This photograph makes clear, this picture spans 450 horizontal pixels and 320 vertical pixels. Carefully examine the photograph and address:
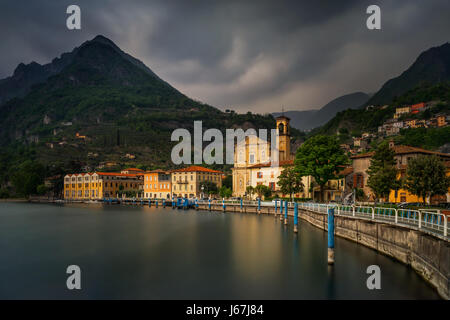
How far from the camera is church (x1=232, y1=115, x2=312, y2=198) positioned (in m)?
70.4

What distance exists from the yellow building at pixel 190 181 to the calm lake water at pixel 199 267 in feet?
153

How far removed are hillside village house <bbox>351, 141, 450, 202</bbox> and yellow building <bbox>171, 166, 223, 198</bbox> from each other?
41.8 meters

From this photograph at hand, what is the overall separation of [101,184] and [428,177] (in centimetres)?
9136

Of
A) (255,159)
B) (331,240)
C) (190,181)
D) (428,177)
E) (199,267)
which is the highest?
(255,159)

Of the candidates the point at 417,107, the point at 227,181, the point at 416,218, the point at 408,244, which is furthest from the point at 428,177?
the point at 417,107

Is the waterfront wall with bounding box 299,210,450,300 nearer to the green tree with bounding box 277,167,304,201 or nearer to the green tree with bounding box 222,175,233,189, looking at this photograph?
the green tree with bounding box 277,167,304,201

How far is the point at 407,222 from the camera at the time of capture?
18781 mm

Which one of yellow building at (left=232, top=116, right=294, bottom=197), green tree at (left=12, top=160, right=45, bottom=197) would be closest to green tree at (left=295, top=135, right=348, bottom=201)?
yellow building at (left=232, top=116, right=294, bottom=197)

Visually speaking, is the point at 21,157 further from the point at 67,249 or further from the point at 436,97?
the point at 436,97

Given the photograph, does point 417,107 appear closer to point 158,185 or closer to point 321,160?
point 321,160

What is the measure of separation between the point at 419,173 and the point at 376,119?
136 m

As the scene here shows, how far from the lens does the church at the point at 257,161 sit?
7044 centimetres

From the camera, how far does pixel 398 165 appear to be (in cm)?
4522

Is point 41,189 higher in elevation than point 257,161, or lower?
lower
